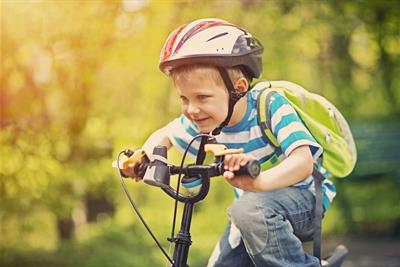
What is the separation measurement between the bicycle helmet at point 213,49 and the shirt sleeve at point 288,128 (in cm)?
14

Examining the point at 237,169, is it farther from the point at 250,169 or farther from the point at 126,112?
the point at 126,112

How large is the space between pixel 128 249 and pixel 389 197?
2.99 m

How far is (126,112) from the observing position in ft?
24.3

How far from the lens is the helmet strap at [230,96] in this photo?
285 centimetres

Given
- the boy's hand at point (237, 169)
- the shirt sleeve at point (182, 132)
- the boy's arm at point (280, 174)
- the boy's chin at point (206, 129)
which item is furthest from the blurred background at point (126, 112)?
the boy's hand at point (237, 169)

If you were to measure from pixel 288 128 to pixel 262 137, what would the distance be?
0.18 m

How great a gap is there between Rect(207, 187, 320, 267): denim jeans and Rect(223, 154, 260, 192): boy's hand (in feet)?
1.20

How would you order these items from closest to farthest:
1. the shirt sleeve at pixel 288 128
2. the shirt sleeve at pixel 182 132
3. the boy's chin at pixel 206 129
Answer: the shirt sleeve at pixel 288 128, the boy's chin at pixel 206 129, the shirt sleeve at pixel 182 132

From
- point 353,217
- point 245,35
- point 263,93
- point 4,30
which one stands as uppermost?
point 4,30

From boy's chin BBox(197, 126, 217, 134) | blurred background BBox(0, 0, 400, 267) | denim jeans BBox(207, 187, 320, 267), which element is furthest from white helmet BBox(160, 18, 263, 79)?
blurred background BBox(0, 0, 400, 267)

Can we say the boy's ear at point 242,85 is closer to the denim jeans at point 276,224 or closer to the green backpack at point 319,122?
the green backpack at point 319,122

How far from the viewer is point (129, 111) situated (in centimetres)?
745

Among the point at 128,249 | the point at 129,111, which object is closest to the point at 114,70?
the point at 129,111

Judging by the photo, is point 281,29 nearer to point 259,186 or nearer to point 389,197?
point 389,197
